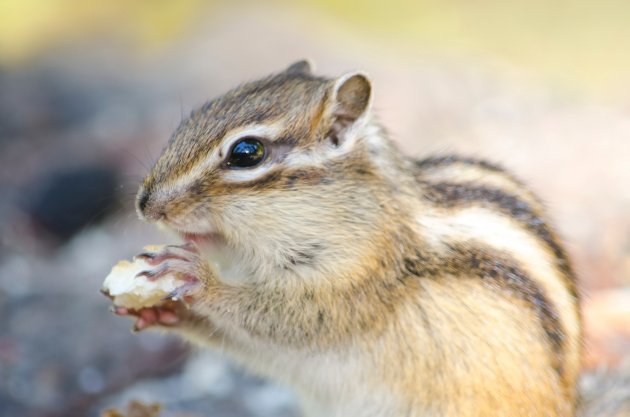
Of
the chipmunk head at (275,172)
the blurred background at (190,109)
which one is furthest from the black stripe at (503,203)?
the blurred background at (190,109)

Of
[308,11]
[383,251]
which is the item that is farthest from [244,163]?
[308,11]

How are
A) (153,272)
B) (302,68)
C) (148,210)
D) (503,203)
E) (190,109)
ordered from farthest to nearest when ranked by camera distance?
(190,109)
(302,68)
(503,203)
(153,272)
(148,210)

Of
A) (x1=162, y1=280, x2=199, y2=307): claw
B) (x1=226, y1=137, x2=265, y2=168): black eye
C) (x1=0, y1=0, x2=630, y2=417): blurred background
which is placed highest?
(x1=0, y1=0, x2=630, y2=417): blurred background

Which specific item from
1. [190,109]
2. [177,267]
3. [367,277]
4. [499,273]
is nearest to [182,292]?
[177,267]

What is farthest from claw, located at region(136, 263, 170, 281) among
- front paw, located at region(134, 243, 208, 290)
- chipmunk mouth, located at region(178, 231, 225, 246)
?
chipmunk mouth, located at region(178, 231, 225, 246)

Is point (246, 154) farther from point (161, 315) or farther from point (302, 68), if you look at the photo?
point (302, 68)

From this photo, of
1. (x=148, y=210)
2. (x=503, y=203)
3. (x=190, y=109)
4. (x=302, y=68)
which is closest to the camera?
(x=148, y=210)

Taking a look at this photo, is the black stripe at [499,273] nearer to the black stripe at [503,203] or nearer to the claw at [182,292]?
the black stripe at [503,203]

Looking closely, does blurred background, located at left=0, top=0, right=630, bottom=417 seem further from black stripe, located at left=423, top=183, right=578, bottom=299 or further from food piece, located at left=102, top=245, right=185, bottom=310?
black stripe, located at left=423, top=183, right=578, bottom=299
